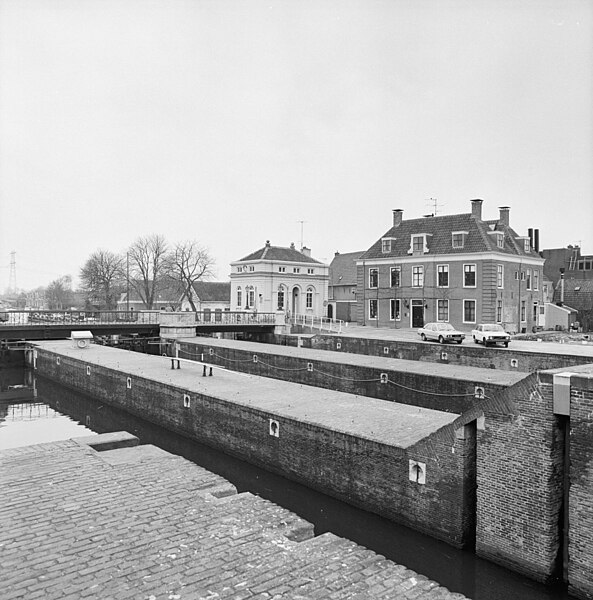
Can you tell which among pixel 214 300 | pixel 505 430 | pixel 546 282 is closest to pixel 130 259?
pixel 214 300

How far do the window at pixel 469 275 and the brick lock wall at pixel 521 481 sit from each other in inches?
1298

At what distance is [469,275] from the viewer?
4028 cm

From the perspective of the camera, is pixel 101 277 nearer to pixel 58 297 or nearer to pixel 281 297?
pixel 281 297

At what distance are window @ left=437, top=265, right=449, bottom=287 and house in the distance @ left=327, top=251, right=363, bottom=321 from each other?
17110 millimetres

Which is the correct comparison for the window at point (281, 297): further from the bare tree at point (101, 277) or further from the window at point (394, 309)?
the bare tree at point (101, 277)

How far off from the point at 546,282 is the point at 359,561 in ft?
181

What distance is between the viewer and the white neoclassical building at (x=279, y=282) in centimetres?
4991

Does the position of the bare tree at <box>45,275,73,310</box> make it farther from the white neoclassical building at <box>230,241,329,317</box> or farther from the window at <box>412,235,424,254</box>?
the window at <box>412,235,424,254</box>

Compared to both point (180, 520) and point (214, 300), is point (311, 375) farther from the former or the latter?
point (214, 300)

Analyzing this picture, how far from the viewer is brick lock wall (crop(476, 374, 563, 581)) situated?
26.2 feet

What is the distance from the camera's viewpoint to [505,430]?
8516mm

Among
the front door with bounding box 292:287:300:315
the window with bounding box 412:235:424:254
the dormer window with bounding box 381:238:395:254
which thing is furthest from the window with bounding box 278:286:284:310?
the window with bounding box 412:235:424:254

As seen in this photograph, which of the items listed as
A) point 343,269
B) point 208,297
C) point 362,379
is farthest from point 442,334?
point 208,297

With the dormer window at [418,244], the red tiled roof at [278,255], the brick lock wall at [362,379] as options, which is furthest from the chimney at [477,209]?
the brick lock wall at [362,379]
